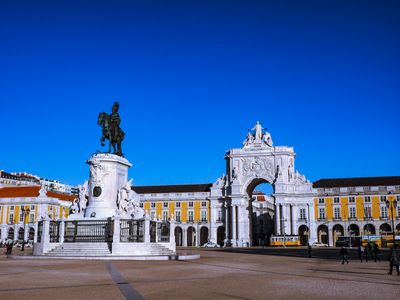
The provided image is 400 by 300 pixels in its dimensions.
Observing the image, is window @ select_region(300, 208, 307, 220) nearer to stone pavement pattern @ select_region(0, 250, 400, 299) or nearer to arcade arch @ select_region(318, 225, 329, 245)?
arcade arch @ select_region(318, 225, 329, 245)

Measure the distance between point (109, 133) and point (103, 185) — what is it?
3.90 m

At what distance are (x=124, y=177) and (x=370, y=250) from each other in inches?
654

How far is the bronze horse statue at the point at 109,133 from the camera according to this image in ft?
96.9

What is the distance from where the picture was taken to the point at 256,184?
82812 mm

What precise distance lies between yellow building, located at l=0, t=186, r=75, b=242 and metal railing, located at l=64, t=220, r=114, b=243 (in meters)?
57.5

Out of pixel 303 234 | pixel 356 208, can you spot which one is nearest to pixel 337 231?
pixel 303 234

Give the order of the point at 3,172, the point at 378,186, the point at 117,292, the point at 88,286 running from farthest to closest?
the point at 3,172 < the point at 378,186 < the point at 88,286 < the point at 117,292

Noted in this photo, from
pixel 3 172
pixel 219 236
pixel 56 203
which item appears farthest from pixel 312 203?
pixel 3 172

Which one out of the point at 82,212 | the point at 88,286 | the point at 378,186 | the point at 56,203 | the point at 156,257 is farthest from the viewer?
the point at 56,203

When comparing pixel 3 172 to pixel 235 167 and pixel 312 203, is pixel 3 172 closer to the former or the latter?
pixel 235 167

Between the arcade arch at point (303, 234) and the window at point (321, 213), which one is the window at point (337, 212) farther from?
the arcade arch at point (303, 234)

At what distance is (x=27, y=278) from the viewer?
1401cm

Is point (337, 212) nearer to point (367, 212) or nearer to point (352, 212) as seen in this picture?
point (352, 212)

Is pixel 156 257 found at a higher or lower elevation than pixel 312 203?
lower
